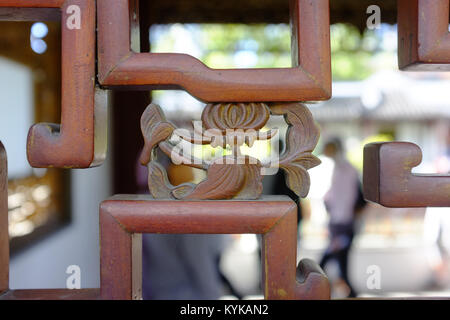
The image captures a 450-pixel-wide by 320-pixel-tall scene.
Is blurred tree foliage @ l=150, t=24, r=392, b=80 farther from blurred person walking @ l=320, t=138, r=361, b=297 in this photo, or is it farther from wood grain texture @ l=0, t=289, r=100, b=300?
wood grain texture @ l=0, t=289, r=100, b=300

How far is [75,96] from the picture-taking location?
0.51m

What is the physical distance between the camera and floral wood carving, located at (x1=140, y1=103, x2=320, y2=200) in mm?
511

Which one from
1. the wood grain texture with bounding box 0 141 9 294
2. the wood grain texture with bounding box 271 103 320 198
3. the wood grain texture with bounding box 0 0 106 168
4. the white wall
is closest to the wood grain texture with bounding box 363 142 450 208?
the wood grain texture with bounding box 271 103 320 198

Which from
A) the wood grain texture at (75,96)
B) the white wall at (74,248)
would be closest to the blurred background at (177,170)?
the white wall at (74,248)

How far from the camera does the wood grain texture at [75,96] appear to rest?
0.50 meters

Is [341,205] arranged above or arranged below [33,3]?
below

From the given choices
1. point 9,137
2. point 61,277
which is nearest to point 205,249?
point 61,277

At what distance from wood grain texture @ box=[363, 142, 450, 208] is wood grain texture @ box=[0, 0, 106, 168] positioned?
366 millimetres

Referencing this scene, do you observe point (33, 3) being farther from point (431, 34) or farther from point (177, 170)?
point (177, 170)

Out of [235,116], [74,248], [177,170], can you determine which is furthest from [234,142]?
[74,248]

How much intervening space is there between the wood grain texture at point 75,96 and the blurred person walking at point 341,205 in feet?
8.19

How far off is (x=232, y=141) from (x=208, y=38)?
11.0 ft

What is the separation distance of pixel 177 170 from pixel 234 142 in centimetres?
210
